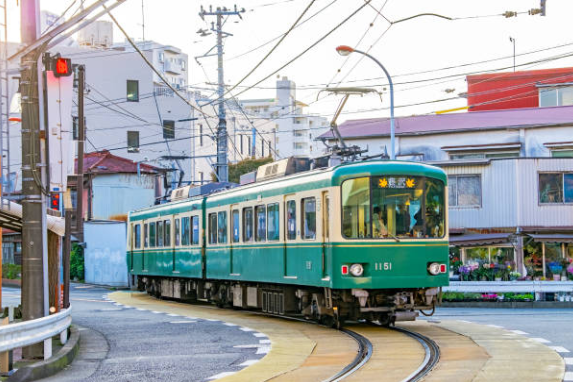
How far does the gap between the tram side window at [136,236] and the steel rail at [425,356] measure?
1633cm

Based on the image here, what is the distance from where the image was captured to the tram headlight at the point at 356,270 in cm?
1585

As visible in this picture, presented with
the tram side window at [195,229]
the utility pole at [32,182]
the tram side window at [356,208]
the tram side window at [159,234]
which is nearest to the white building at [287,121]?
the tram side window at [159,234]

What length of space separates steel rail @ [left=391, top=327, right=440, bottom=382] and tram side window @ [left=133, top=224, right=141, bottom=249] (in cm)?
1633

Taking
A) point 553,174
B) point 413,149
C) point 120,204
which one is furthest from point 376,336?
point 120,204

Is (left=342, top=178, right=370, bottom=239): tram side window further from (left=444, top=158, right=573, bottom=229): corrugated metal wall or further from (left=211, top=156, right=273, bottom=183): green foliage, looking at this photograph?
(left=211, top=156, right=273, bottom=183): green foliage

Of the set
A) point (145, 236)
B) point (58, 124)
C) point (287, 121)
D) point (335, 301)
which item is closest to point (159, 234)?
point (145, 236)

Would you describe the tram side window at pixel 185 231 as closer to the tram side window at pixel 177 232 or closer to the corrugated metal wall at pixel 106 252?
the tram side window at pixel 177 232

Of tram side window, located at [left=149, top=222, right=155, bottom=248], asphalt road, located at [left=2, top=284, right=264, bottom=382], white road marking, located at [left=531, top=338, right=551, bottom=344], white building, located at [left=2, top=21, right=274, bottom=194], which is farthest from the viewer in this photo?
white building, located at [left=2, top=21, right=274, bottom=194]

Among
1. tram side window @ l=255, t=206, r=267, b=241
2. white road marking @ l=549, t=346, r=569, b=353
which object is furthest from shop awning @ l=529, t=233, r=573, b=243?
white road marking @ l=549, t=346, r=569, b=353

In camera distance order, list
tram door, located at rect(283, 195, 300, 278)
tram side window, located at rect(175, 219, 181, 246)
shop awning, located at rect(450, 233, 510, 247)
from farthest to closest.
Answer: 1. shop awning, located at rect(450, 233, 510, 247)
2. tram side window, located at rect(175, 219, 181, 246)
3. tram door, located at rect(283, 195, 300, 278)

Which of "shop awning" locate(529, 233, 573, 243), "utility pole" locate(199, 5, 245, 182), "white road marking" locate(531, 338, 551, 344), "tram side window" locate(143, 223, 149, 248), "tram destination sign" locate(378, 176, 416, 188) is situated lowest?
"white road marking" locate(531, 338, 551, 344)

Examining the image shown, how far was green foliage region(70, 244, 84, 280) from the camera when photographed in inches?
1777

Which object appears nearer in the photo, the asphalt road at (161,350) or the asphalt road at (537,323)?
the asphalt road at (161,350)

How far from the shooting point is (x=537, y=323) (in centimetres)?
1712
